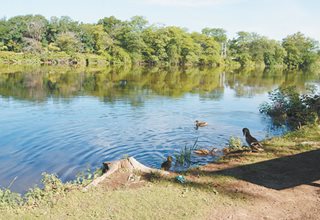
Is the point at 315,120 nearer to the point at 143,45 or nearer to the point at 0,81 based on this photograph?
the point at 0,81

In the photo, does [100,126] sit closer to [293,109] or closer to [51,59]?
[293,109]

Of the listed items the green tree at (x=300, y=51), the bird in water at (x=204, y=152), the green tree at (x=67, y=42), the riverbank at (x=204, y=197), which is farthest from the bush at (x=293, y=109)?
the green tree at (x=300, y=51)

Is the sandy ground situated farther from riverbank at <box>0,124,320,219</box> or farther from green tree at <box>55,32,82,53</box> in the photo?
green tree at <box>55,32,82,53</box>

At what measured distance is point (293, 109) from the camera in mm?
18219

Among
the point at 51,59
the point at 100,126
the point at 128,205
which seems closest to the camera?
the point at 128,205

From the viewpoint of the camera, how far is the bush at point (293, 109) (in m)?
16.1

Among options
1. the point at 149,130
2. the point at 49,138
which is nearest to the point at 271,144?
the point at 149,130

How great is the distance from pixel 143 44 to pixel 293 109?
212 ft

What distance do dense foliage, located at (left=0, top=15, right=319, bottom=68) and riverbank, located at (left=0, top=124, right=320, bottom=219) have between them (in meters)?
68.2

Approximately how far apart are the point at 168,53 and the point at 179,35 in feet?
18.5

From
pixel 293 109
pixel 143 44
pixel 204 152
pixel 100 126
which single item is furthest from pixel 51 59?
pixel 204 152

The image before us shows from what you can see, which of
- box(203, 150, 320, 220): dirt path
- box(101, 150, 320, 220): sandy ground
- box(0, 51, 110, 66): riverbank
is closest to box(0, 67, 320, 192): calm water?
box(101, 150, 320, 220): sandy ground

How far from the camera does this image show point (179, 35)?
8362 cm

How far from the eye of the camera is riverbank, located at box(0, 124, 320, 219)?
623cm
